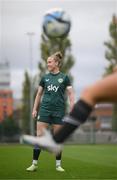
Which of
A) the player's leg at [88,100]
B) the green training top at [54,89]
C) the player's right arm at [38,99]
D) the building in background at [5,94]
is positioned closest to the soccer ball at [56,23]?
the green training top at [54,89]

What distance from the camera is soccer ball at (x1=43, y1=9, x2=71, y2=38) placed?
8.36 m

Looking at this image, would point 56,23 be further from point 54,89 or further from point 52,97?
point 52,97

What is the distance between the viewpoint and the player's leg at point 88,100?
6.15 metres

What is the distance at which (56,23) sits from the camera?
27.7 ft

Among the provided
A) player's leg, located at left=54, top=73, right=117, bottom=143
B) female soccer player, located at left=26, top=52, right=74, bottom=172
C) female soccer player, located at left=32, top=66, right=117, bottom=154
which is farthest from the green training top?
player's leg, located at left=54, top=73, right=117, bottom=143

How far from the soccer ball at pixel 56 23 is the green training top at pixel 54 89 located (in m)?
1.78

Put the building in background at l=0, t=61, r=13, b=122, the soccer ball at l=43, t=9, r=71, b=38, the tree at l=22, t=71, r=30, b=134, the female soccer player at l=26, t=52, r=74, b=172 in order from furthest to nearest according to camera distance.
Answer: the building in background at l=0, t=61, r=13, b=122, the tree at l=22, t=71, r=30, b=134, the female soccer player at l=26, t=52, r=74, b=172, the soccer ball at l=43, t=9, r=71, b=38

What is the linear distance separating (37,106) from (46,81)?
1.90 ft

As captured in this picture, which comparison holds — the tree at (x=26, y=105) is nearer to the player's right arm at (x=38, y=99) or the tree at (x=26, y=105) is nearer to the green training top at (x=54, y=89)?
the player's right arm at (x=38, y=99)

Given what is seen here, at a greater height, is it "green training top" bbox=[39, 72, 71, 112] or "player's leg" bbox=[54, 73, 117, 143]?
"player's leg" bbox=[54, 73, 117, 143]

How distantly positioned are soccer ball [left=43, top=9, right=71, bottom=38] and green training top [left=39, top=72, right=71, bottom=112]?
178 cm

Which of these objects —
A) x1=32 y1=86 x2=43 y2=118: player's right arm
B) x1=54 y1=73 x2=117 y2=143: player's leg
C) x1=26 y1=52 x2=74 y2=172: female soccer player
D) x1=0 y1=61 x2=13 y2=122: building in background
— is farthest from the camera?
x1=0 y1=61 x2=13 y2=122: building in background

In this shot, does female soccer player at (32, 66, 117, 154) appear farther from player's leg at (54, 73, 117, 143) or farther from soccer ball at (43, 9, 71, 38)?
soccer ball at (43, 9, 71, 38)

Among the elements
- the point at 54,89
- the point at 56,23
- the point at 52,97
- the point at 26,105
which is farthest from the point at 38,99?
the point at 26,105
